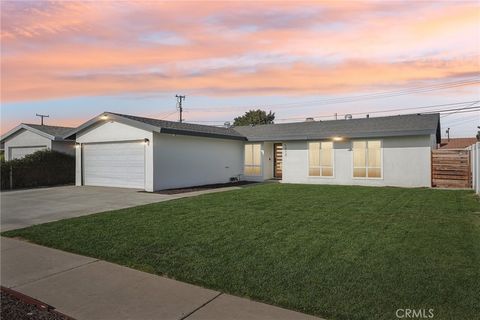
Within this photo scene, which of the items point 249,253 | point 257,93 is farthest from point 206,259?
point 257,93

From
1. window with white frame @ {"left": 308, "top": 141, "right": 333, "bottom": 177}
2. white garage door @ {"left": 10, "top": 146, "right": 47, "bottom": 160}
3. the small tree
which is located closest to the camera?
window with white frame @ {"left": 308, "top": 141, "right": 333, "bottom": 177}

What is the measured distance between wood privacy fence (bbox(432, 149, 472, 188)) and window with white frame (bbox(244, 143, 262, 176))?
919 centimetres

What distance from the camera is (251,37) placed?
12.1 meters

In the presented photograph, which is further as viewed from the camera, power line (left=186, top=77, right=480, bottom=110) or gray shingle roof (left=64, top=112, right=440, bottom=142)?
power line (left=186, top=77, right=480, bottom=110)

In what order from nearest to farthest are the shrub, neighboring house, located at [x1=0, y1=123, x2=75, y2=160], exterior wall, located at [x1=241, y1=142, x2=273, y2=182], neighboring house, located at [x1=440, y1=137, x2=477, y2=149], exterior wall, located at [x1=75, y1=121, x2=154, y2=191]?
exterior wall, located at [x1=75, y1=121, x2=154, y2=191], the shrub, exterior wall, located at [x1=241, y1=142, x2=273, y2=182], neighboring house, located at [x1=0, y1=123, x2=75, y2=160], neighboring house, located at [x1=440, y1=137, x2=477, y2=149]

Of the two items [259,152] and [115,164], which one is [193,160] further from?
[259,152]

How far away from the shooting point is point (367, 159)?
16828 mm

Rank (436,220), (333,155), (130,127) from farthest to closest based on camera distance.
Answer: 1. (333,155)
2. (130,127)
3. (436,220)

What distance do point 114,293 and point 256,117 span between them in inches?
1994

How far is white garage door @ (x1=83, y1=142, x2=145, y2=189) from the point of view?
15797 millimetres

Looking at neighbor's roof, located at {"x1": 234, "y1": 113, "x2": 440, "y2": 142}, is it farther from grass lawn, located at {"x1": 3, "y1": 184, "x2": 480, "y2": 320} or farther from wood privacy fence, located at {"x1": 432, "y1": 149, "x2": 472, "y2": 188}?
grass lawn, located at {"x1": 3, "y1": 184, "x2": 480, "y2": 320}

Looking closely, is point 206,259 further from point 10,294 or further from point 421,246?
point 421,246

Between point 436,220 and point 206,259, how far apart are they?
18.2ft

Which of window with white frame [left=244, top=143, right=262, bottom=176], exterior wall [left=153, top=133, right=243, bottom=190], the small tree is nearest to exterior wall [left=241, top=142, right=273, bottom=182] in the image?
window with white frame [left=244, top=143, right=262, bottom=176]
